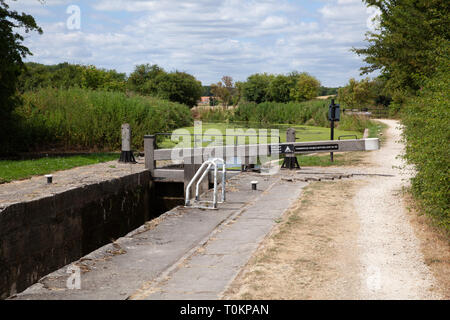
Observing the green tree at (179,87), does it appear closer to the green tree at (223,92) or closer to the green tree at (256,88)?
the green tree at (256,88)

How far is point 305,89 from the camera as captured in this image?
69562mm

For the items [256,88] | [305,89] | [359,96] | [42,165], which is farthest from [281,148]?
[256,88]

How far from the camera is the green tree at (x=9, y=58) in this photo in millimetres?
16562

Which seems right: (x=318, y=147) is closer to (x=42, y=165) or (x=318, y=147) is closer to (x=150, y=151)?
(x=150, y=151)

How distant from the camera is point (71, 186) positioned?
11039 millimetres

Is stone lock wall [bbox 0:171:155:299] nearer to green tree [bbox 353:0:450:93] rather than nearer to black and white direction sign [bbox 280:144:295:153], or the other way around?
black and white direction sign [bbox 280:144:295:153]

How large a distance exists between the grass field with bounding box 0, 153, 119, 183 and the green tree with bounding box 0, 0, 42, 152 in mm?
2191

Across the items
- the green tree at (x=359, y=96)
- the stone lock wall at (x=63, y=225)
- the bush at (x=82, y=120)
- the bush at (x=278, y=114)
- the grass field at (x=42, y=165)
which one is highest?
the green tree at (x=359, y=96)

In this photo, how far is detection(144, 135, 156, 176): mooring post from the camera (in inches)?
567

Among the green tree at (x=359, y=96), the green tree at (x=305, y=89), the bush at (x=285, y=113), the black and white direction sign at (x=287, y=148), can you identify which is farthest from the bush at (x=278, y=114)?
the black and white direction sign at (x=287, y=148)

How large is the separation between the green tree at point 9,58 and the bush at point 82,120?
1.07 metres

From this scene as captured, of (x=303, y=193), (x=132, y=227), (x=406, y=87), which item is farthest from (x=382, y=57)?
(x=132, y=227)

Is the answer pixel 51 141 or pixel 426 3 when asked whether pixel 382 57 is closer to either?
pixel 426 3

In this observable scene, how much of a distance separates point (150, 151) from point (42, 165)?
10.1 ft
